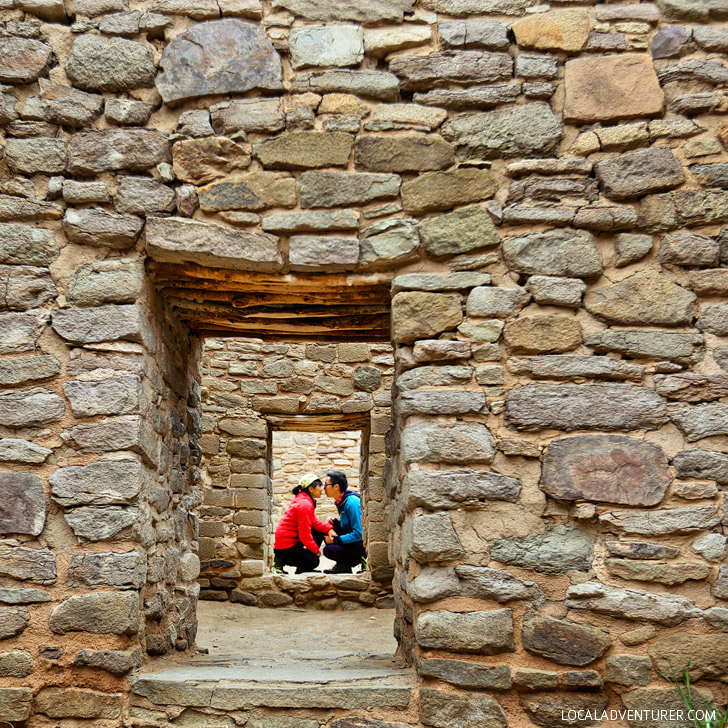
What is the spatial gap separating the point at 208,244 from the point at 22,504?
3.71 feet

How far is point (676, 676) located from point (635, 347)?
3.62ft

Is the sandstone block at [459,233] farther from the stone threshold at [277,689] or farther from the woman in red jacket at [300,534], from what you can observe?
the woman in red jacket at [300,534]

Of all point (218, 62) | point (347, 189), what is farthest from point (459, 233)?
point (218, 62)

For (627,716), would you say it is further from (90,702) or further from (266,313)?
(266,313)

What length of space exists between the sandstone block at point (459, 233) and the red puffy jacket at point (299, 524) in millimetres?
4062

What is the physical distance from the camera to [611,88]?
2.73 meters

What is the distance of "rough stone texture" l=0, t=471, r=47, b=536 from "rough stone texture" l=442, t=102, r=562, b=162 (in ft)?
6.45

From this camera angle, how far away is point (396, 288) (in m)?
2.70

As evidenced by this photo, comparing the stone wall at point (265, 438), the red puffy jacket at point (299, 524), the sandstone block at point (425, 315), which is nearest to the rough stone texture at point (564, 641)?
the sandstone block at point (425, 315)

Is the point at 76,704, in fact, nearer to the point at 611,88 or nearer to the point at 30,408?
the point at 30,408

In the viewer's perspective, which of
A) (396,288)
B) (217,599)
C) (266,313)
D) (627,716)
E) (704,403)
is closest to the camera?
(627,716)

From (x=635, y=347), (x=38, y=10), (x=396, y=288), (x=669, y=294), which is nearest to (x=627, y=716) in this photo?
(x=635, y=347)

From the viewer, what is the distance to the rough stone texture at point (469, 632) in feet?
7.79

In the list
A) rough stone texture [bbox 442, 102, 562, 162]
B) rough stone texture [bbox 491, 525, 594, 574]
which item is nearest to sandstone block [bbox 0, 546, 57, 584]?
rough stone texture [bbox 491, 525, 594, 574]
